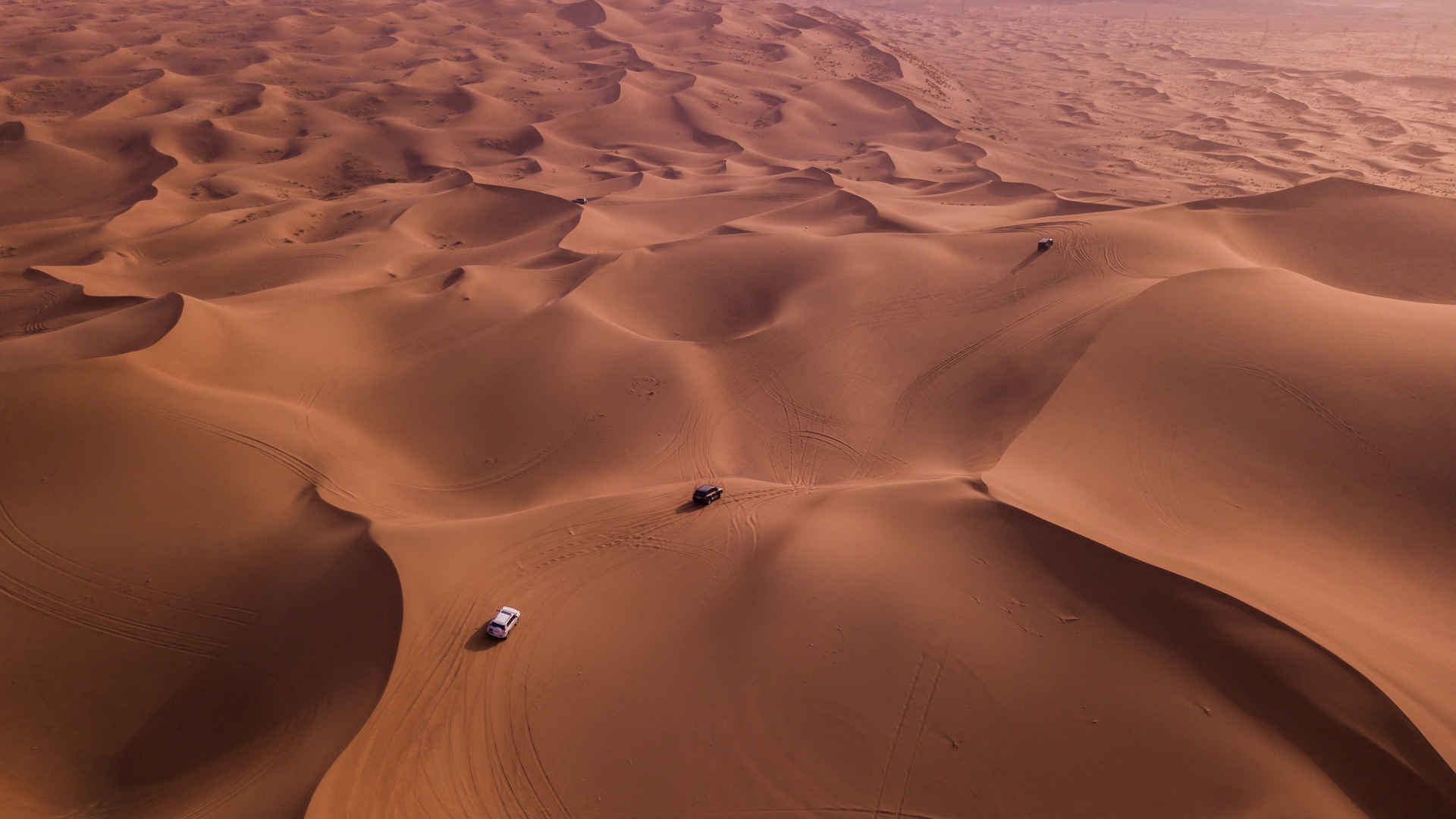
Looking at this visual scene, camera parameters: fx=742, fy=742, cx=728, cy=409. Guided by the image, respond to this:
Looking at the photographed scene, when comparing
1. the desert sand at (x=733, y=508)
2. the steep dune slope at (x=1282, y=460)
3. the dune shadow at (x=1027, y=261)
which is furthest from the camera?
the dune shadow at (x=1027, y=261)

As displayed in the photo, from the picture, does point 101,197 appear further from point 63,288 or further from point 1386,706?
point 1386,706

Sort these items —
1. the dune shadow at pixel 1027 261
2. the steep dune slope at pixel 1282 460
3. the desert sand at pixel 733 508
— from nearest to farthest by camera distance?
the desert sand at pixel 733 508
the steep dune slope at pixel 1282 460
the dune shadow at pixel 1027 261

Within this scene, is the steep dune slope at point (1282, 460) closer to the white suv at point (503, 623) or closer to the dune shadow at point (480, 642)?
the white suv at point (503, 623)

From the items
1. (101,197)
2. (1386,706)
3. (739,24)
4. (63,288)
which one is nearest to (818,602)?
(1386,706)

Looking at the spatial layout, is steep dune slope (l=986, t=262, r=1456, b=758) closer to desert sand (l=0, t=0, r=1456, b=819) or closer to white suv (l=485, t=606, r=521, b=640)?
desert sand (l=0, t=0, r=1456, b=819)

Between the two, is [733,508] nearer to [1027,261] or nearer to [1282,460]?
[1282,460]

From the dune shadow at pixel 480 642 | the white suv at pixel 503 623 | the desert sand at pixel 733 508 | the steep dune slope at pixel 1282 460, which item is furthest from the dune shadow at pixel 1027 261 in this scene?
the dune shadow at pixel 480 642

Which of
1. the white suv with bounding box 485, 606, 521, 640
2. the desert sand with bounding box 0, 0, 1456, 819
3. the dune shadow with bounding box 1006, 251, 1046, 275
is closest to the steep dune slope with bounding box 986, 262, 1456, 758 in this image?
the desert sand with bounding box 0, 0, 1456, 819
